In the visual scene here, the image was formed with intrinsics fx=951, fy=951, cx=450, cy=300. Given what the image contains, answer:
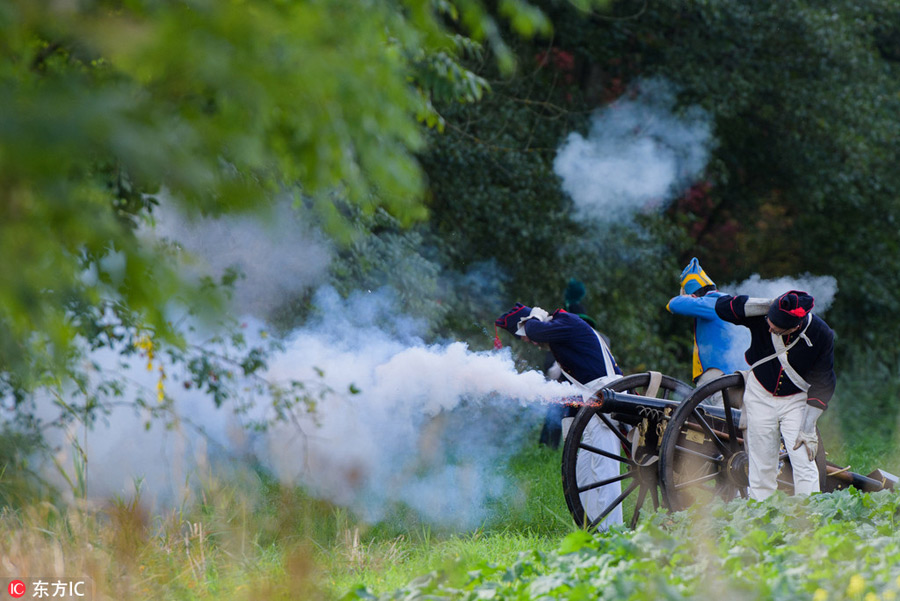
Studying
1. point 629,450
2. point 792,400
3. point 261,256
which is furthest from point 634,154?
point 792,400

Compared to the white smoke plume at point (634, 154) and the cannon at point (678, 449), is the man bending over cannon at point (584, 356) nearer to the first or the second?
the cannon at point (678, 449)

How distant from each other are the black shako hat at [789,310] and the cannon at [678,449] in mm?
491

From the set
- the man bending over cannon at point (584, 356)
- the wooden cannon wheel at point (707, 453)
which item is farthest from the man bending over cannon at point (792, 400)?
the man bending over cannon at point (584, 356)

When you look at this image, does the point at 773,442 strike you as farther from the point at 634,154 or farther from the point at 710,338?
the point at 634,154

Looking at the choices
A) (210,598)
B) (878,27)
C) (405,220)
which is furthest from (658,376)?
(878,27)

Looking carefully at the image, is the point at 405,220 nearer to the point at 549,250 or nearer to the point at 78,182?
the point at 78,182

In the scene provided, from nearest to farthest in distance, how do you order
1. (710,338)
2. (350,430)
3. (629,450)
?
(629,450)
(710,338)
(350,430)

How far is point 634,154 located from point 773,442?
6196 millimetres

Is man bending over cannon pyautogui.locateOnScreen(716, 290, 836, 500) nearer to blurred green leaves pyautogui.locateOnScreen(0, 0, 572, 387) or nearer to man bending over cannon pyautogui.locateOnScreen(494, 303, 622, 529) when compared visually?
man bending over cannon pyautogui.locateOnScreen(494, 303, 622, 529)

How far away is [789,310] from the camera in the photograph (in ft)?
17.9

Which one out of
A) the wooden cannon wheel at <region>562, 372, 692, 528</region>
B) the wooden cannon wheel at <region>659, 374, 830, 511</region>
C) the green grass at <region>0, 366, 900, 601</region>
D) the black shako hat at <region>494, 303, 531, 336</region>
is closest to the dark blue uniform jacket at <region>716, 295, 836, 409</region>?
the wooden cannon wheel at <region>659, 374, 830, 511</region>

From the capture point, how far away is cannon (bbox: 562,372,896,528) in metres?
5.51

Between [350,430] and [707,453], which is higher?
[350,430]

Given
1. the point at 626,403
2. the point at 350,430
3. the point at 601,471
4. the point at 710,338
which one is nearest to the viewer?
the point at 626,403
